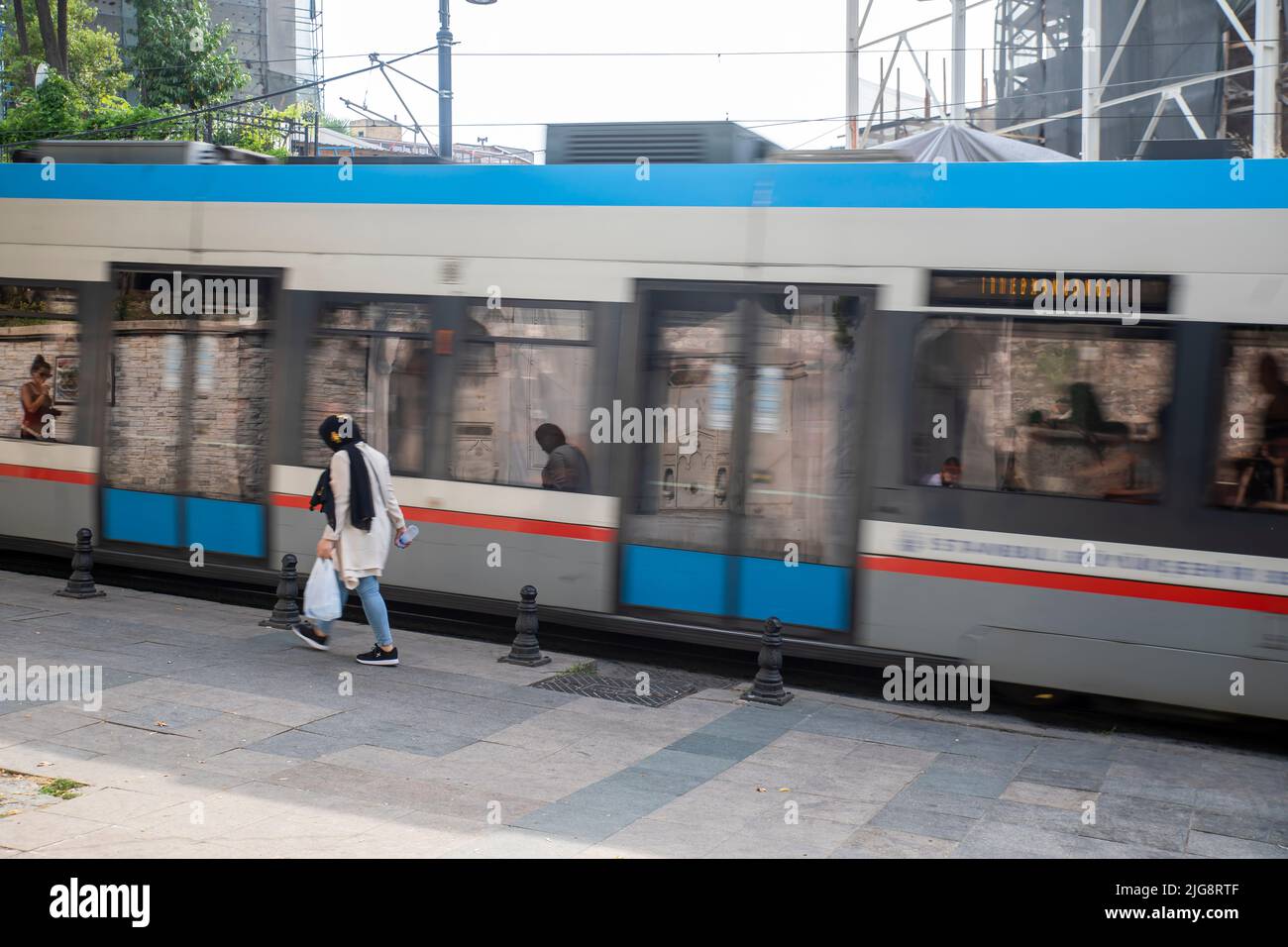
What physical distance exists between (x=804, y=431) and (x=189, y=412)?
18.4 feet

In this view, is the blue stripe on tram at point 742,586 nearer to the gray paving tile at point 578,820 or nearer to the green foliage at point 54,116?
the gray paving tile at point 578,820

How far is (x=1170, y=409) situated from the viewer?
7.78 meters

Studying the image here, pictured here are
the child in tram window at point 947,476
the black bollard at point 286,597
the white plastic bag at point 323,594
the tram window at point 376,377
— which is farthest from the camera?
the black bollard at point 286,597

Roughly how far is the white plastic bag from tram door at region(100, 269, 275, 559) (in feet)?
5.60

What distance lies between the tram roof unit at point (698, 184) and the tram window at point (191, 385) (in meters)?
0.88

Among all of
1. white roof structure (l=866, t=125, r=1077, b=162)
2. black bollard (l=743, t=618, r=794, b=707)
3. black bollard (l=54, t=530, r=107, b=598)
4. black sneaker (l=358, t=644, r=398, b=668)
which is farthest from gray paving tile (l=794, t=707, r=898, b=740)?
white roof structure (l=866, t=125, r=1077, b=162)

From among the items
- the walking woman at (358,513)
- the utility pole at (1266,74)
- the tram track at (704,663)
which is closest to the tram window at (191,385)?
the tram track at (704,663)

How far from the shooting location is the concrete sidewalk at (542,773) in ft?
19.3

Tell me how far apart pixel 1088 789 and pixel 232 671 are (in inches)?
227

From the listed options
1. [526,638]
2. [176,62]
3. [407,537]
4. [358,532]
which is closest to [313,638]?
[358,532]

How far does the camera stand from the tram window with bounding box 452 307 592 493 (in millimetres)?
9531
